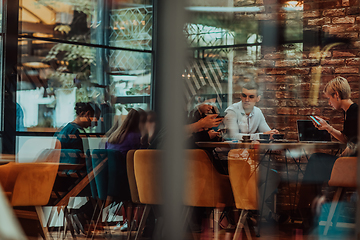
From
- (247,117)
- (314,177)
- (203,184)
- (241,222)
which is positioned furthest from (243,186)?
(247,117)

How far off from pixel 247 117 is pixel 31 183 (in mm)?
1631

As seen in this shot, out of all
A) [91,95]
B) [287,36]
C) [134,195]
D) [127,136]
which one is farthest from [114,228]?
[287,36]

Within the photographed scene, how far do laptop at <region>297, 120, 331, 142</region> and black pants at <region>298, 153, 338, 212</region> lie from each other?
0.21m

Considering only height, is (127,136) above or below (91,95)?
below

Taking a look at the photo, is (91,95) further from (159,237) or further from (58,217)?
(159,237)

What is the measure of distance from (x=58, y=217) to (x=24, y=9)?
8.24ft

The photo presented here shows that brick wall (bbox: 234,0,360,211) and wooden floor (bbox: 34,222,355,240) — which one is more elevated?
brick wall (bbox: 234,0,360,211)

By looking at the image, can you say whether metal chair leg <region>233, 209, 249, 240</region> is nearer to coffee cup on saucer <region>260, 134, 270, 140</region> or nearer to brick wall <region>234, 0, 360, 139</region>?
coffee cup on saucer <region>260, 134, 270, 140</region>

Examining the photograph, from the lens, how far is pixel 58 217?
2.81m

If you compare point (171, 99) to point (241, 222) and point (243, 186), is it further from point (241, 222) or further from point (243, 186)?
point (241, 222)

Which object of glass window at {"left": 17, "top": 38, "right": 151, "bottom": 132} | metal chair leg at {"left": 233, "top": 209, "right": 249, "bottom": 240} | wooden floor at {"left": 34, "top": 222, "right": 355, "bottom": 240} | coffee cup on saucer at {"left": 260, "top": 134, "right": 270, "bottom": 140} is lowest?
wooden floor at {"left": 34, "top": 222, "right": 355, "bottom": 240}

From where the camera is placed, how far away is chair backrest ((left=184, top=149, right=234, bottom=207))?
2.08m

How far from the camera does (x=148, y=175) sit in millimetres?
2227

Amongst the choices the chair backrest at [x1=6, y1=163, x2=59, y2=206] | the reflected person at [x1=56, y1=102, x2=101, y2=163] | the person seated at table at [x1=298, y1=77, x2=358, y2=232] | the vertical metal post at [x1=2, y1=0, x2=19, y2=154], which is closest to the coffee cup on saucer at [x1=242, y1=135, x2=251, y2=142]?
the person seated at table at [x1=298, y1=77, x2=358, y2=232]
